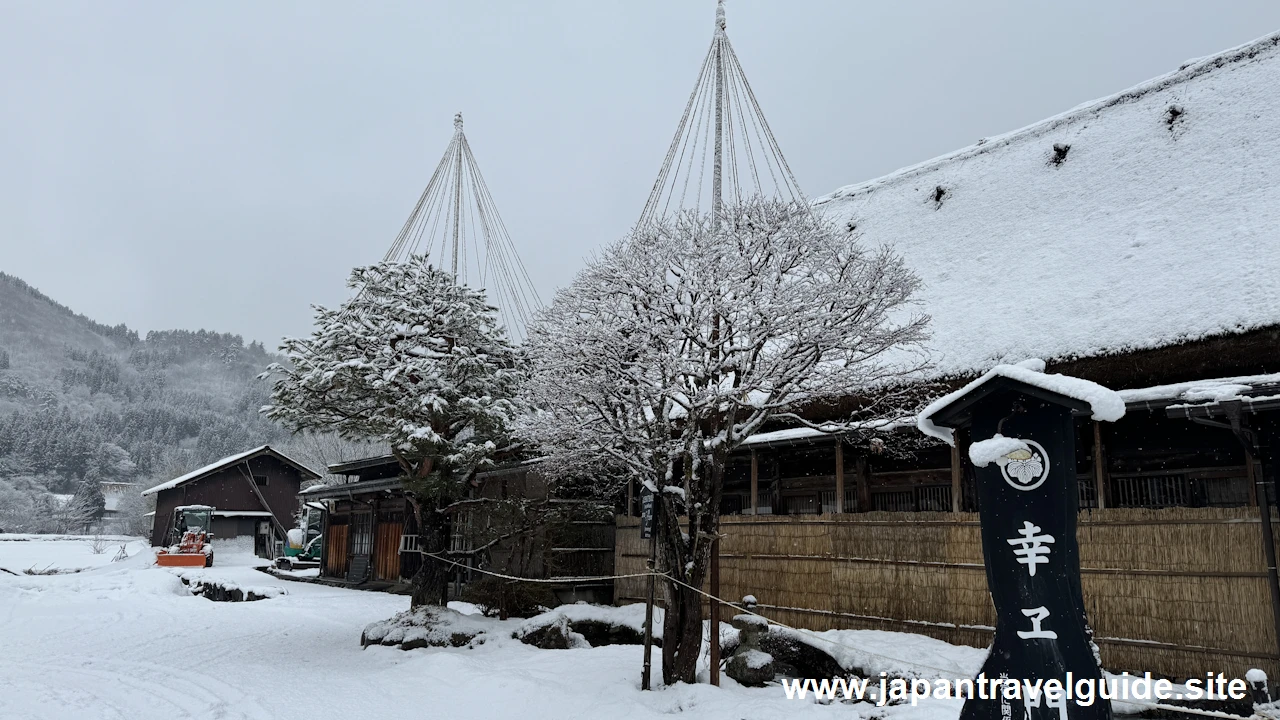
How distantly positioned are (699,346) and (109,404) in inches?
5562

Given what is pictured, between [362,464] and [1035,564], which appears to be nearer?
[1035,564]

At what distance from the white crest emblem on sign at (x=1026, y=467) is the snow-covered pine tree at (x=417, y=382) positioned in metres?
8.49

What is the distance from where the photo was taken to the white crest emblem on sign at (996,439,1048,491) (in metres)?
5.43

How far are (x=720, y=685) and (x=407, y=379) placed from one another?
268 inches

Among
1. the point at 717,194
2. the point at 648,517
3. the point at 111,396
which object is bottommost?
the point at 648,517

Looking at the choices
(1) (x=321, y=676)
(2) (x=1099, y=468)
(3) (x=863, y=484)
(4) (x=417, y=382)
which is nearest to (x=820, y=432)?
Result: (3) (x=863, y=484)

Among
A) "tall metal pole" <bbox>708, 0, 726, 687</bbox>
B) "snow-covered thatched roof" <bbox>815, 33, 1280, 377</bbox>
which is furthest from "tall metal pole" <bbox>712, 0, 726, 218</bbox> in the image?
"snow-covered thatched roof" <bbox>815, 33, 1280, 377</bbox>

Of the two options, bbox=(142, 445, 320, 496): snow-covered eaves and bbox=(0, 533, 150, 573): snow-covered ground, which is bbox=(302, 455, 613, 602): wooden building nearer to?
bbox=(0, 533, 150, 573): snow-covered ground

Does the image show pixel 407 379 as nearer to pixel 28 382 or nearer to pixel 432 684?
pixel 432 684

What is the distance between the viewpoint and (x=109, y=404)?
123m

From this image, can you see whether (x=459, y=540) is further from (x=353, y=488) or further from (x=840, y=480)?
(x=840, y=480)

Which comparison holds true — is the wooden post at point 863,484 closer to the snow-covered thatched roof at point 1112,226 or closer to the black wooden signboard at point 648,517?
the snow-covered thatched roof at point 1112,226

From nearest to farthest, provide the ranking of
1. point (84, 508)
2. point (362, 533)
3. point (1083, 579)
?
point (1083, 579) → point (362, 533) → point (84, 508)

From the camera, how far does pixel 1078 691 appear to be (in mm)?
5020
